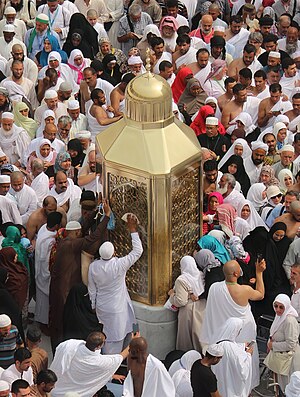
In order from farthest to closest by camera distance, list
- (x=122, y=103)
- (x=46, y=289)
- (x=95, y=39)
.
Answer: (x=95, y=39)
(x=122, y=103)
(x=46, y=289)

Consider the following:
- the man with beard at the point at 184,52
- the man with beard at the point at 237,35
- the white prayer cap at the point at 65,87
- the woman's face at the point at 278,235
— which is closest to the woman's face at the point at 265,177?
the woman's face at the point at 278,235

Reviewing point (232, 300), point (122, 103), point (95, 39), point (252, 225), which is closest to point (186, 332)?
point (232, 300)

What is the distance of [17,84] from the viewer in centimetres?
1859

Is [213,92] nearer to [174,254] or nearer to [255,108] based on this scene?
[255,108]

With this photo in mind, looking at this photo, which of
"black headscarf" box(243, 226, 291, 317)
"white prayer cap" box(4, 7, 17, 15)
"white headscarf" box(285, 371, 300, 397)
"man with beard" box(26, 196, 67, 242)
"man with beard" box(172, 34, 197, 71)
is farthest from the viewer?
"white prayer cap" box(4, 7, 17, 15)

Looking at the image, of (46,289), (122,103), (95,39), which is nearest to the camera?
(46,289)

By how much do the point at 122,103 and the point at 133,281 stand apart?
403 centimetres

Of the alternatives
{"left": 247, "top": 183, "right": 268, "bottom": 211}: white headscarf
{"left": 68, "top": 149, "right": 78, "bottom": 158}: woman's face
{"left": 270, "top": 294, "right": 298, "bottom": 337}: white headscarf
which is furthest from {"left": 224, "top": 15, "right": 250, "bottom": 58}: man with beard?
{"left": 270, "top": 294, "right": 298, "bottom": 337}: white headscarf

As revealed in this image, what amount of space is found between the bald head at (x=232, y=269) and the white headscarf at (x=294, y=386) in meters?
1.37

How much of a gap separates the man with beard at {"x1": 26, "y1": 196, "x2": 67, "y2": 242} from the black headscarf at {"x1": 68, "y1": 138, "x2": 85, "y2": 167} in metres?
1.48

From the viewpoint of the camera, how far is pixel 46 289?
15312 millimetres

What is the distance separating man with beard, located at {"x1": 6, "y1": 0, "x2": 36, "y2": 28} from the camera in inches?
808

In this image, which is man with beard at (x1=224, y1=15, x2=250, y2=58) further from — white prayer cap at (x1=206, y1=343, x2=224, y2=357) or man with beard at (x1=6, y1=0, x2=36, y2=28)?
white prayer cap at (x1=206, y1=343, x2=224, y2=357)

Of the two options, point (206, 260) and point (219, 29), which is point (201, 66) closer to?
point (219, 29)
